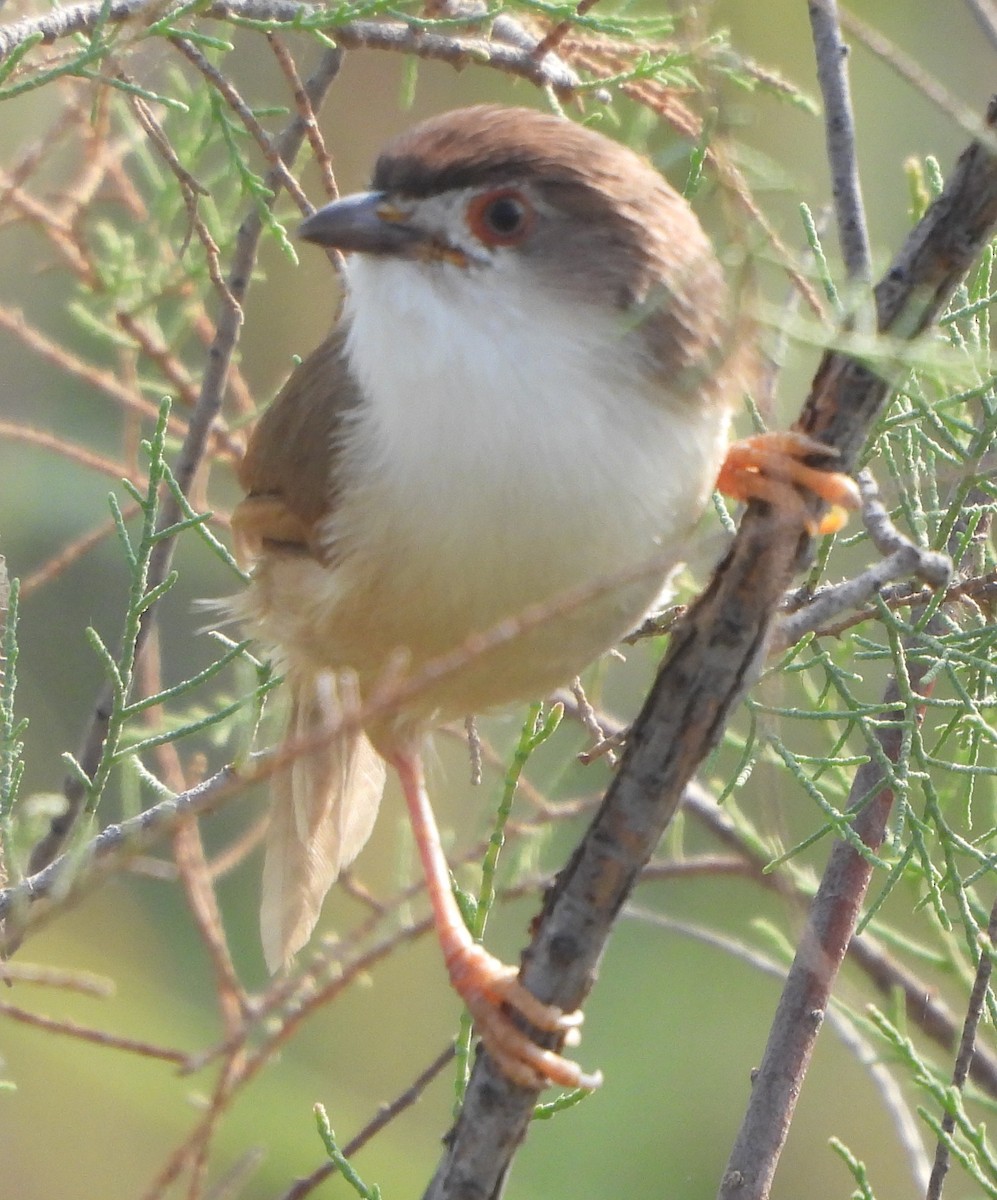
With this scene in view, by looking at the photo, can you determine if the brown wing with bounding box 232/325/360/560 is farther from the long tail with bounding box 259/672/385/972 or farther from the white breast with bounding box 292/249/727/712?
the long tail with bounding box 259/672/385/972

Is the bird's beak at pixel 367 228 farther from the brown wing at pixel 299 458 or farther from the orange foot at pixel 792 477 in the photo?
the orange foot at pixel 792 477

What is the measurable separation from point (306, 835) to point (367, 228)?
1853 millimetres

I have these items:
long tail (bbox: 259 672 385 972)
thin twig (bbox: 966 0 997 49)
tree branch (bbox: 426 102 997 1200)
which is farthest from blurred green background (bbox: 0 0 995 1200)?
thin twig (bbox: 966 0 997 49)

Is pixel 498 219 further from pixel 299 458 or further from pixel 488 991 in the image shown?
pixel 488 991

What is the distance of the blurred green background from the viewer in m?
7.32

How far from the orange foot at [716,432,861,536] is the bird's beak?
2.57 ft

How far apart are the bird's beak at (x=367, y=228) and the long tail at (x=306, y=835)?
5.00 feet

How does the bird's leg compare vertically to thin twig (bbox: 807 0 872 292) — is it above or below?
below

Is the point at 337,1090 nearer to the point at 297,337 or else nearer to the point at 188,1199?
the point at 297,337

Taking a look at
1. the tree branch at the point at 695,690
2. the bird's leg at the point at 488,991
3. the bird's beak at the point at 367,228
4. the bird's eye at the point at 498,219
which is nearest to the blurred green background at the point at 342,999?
the bird's leg at the point at 488,991

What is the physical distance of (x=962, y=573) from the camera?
312cm

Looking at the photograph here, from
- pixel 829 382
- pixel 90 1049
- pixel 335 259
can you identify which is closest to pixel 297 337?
pixel 90 1049

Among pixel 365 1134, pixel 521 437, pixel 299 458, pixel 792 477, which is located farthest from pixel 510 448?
pixel 365 1134

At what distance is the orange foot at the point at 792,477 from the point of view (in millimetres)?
2256
